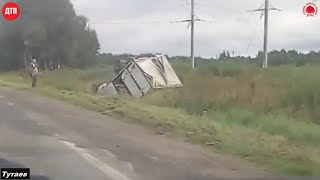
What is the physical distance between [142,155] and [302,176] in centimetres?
314

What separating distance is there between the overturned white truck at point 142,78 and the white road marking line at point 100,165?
2272cm

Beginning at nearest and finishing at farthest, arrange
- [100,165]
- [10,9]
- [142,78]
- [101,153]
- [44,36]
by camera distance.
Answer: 1. [100,165]
2. [101,153]
3. [142,78]
4. [10,9]
5. [44,36]

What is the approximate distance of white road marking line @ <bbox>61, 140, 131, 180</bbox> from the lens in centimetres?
1003

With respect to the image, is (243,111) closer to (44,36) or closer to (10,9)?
(10,9)

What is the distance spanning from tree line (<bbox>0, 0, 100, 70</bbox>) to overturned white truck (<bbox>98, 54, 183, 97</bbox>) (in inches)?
1096

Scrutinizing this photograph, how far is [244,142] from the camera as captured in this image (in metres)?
14.1

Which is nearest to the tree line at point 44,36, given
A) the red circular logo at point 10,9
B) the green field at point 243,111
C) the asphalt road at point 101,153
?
the red circular logo at point 10,9

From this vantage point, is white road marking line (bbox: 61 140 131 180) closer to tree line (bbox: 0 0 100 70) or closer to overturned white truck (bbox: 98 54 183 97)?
overturned white truck (bbox: 98 54 183 97)

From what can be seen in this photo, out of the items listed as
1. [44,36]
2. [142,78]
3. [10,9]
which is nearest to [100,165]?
[142,78]

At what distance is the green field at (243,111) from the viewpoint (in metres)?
13.0

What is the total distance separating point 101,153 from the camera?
40.7 feet

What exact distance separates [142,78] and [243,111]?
13310 millimetres

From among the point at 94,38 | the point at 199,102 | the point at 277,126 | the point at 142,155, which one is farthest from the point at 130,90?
the point at 94,38

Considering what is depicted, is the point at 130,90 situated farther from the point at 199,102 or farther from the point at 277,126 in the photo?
the point at 277,126
